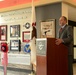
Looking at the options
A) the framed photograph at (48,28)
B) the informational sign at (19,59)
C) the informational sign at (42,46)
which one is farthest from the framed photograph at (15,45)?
the informational sign at (42,46)

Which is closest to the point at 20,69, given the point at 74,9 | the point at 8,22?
the point at 8,22

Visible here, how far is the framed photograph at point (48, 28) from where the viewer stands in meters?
6.03

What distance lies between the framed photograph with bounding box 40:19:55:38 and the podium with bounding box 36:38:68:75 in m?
2.56

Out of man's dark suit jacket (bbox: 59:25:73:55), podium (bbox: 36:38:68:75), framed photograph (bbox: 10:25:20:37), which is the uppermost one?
framed photograph (bbox: 10:25:20:37)

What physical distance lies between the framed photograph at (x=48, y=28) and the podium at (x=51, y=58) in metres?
2.56

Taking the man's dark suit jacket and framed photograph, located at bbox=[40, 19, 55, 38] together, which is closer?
the man's dark suit jacket

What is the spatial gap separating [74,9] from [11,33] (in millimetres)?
2620

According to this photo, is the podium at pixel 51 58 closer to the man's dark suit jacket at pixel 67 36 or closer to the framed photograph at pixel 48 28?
the man's dark suit jacket at pixel 67 36

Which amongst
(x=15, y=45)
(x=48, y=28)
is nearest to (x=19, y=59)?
(x=15, y=45)

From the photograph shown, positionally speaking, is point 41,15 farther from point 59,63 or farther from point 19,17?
point 59,63

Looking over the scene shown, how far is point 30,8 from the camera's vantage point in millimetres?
6570

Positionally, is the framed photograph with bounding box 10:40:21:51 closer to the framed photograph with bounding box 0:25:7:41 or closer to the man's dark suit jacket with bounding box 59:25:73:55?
the framed photograph with bounding box 0:25:7:41

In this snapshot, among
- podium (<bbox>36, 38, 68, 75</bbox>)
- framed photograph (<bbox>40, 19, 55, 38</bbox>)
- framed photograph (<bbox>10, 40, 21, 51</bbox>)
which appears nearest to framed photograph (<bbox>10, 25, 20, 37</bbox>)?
framed photograph (<bbox>10, 40, 21, 51</bbox>)

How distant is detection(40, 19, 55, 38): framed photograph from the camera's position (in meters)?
6.03
